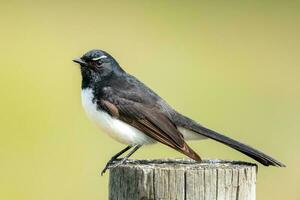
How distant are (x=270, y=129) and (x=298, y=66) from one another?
3.19 m

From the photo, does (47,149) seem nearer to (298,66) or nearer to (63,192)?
(63,192)

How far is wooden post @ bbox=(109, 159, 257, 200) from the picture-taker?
535cm

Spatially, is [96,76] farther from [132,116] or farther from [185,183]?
[185,183]

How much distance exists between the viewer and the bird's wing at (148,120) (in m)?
6.77

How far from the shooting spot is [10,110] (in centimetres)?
1284

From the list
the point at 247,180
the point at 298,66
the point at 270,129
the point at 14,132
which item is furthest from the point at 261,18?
the point at 247,180

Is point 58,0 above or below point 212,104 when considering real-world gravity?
above

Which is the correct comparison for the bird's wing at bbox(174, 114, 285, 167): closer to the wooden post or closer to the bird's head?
the bird's head

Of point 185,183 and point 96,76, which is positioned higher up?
point 96,76

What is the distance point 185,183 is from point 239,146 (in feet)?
5.01

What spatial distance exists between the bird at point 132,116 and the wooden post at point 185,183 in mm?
1193

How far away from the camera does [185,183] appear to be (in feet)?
17.6

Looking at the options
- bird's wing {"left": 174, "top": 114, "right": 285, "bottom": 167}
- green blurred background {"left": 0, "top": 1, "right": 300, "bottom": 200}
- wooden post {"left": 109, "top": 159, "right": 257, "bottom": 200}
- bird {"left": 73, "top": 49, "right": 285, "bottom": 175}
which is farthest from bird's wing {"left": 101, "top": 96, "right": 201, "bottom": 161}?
green blurred background {"left": 0, "top": 1, "right": 300, "bottom": 200}

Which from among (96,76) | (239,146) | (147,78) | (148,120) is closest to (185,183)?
(239,146)
